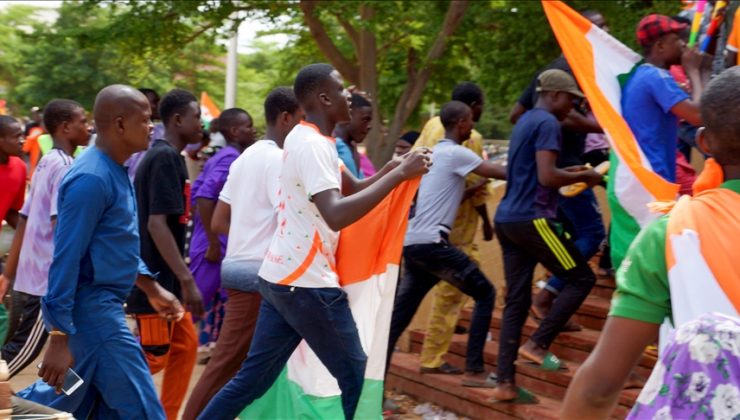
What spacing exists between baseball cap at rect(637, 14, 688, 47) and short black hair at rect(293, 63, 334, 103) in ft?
6.59

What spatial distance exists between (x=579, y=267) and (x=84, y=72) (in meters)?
21.7


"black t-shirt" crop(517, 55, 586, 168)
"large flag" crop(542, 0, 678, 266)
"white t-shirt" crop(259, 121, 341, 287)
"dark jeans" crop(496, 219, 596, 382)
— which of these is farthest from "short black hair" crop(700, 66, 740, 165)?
"black t-shirt" crop(517, 55, 586, 168)

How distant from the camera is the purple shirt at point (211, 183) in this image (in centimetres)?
770

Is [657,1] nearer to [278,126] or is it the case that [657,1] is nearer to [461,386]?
[461,386]

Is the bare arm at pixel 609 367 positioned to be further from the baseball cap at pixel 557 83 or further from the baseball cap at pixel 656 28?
the baseball cap at pixel 557 83

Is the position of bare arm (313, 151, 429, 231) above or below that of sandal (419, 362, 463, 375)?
above

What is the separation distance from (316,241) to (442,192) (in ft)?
8.13

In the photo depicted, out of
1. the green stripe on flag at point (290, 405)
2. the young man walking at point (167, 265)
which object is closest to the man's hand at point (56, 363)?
the young man walking at point (167, 265)

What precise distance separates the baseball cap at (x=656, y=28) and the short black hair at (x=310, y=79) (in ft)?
6.59

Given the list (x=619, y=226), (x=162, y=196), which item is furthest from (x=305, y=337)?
(x=619, y=226)

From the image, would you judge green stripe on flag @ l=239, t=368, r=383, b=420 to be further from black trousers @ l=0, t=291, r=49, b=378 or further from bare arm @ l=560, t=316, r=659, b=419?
bare arm @ l=560, t=316, r=659, b=419

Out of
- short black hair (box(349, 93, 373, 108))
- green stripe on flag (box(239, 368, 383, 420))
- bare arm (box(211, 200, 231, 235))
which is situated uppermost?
short black hair (box(349, 93, 373, 108))

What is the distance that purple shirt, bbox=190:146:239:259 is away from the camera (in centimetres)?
770

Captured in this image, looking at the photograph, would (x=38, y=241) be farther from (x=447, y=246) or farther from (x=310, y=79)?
(x=447, y=246)
